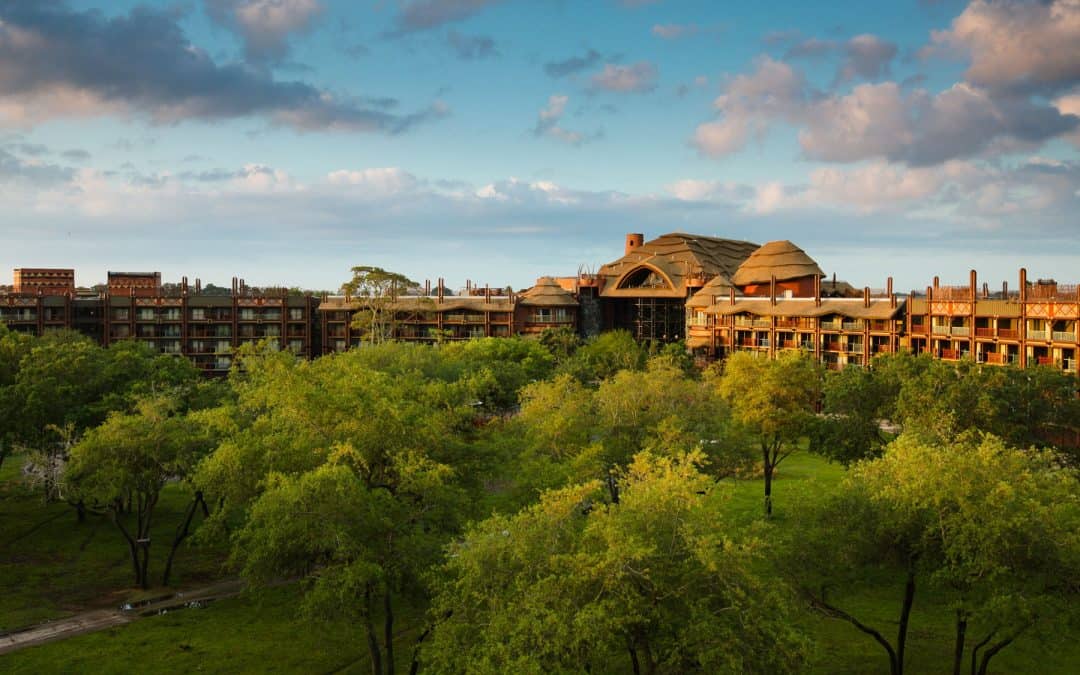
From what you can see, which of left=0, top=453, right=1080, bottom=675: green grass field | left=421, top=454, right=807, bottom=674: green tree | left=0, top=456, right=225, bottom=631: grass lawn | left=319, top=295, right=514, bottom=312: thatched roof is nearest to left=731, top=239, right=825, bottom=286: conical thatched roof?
left=319, top=295, right=514, bottom=312: thatched roof

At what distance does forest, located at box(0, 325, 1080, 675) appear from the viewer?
22.1m

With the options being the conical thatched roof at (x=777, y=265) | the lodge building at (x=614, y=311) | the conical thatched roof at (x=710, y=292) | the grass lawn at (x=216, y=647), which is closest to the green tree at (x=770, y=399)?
the grass lawn at (x=216, y=647)

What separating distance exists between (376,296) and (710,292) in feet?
153

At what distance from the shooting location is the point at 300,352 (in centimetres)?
12369

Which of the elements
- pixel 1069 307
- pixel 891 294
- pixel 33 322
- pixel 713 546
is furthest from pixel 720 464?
pixel 33 322

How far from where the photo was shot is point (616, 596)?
21234 mm

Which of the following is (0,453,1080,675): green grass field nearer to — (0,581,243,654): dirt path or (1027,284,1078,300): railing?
(0,581,243,654): dirt path

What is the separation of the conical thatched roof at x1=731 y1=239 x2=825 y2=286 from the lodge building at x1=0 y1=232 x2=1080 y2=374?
0.20 metres

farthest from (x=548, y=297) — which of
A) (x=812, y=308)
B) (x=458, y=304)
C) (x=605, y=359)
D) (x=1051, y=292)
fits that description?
(x=1051, y=292)

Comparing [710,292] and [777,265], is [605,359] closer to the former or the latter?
[710,292]

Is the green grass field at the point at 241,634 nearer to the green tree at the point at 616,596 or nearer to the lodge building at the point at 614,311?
the green tree at the point at 616,596

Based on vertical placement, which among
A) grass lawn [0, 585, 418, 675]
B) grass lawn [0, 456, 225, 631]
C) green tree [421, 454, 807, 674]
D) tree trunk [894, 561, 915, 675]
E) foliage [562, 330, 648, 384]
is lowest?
grass lawn [0, 585, 418, 675]

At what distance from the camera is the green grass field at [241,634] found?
3272cm

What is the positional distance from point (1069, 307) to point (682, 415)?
46249mm
